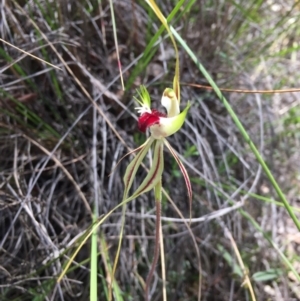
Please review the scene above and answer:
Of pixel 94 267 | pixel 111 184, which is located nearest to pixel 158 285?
pixel 111 184

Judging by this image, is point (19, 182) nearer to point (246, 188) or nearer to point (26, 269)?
point (26, 269)

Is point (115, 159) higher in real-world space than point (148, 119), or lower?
lower

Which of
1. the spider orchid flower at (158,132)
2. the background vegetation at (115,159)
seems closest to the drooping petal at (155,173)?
the spider orchid flower at (158,132)

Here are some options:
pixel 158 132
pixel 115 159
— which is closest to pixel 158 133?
pixel 158 132

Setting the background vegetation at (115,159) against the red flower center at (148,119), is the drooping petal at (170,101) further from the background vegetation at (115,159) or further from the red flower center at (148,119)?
the background vegetation at (115,159)

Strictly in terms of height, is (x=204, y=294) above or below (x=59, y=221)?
below

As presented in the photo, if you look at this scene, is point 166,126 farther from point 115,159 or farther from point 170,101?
point 115,159
